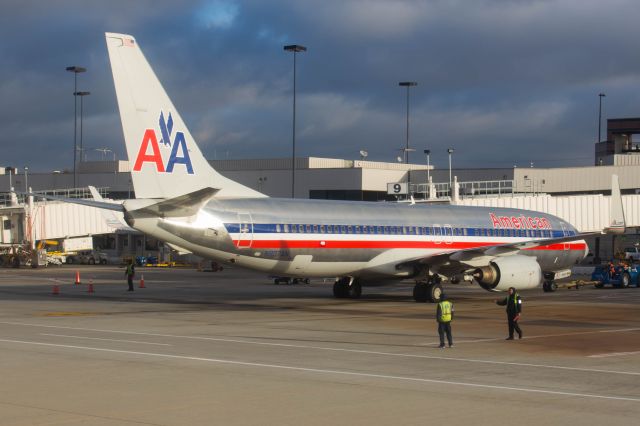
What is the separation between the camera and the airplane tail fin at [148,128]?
110 feet

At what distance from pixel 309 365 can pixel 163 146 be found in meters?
16.9

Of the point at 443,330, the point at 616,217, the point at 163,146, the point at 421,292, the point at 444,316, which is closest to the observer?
the point at 444,316

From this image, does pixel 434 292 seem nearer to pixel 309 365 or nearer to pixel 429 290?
pixel 429 290

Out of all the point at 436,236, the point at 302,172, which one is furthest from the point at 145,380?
the point at 302,172

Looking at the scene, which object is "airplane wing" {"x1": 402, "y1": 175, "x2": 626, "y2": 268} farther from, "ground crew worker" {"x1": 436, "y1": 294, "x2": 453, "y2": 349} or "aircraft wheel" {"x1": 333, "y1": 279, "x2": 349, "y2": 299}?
"ground crew worker" {"x1": 436, "y1": 294, "x2": 453, "y2": 349}

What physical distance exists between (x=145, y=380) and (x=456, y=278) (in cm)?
2831

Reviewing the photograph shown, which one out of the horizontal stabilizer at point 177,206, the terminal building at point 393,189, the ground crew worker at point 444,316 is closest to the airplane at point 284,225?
the horizontal stabilizer at point 177,206

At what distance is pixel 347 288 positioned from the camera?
43062 millimetres

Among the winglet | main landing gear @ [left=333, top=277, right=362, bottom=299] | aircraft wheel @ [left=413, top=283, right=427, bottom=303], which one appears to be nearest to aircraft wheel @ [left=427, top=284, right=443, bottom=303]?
aircraft wheel @ [left=413, top=283, right=427, bottom=303]

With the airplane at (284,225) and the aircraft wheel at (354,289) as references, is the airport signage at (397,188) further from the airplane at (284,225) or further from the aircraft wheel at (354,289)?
the aircraft wheel at (354,289)

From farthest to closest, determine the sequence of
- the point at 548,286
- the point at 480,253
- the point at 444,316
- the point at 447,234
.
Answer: the point at 548,286 < the point at 447,234 < the point at 480,253 < the point at 444,316

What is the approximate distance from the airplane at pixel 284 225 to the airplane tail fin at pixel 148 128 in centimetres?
4

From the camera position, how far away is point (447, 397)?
50.6 ft

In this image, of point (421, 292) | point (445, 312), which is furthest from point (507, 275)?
point (445, 312)
